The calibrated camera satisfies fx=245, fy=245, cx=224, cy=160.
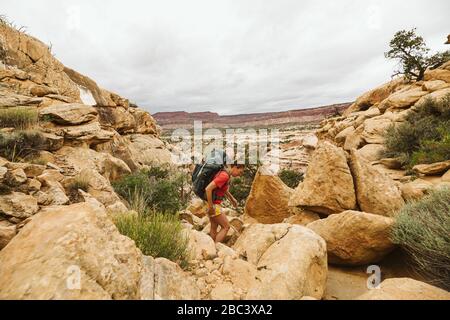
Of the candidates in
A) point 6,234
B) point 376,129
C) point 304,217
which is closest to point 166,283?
point 6,234

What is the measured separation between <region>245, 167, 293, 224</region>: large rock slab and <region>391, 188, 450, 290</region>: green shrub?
13.1 feet

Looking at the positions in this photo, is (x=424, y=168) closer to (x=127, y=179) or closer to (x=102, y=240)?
(x=102, y=240)

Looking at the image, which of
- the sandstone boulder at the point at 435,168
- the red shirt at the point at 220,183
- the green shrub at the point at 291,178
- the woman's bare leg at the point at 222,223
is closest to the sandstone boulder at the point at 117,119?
the green shrub at the point at 291,178

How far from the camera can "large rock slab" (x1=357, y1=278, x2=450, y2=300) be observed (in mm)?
2412

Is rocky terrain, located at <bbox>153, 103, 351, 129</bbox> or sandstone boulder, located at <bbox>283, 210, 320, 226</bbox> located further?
rocky terrain, located at <bbox>153, 103, 351, 129</bbox>

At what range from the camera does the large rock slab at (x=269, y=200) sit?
316 inches

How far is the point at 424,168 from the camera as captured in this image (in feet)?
23.5

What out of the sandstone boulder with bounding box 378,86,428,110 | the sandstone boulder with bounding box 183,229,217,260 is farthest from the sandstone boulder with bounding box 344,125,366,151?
the sandstone boulder with bounding box 183,229,217,260

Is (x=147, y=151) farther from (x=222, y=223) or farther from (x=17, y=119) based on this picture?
(x=222, y=223)

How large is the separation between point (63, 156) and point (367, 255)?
8.83m

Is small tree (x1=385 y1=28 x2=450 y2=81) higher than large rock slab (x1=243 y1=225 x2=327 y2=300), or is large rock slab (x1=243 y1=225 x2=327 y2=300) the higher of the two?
small tree (x1=385 y1=28 x2=450 y2=81)

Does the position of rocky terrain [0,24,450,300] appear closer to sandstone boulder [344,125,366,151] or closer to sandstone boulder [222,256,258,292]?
sandstone boulder [222,256,258,292]
